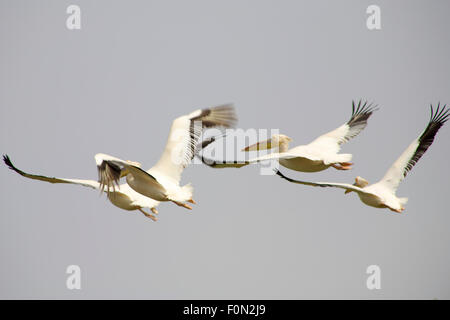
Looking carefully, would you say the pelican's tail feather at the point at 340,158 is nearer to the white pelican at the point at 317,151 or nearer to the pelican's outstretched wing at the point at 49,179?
the white pelican at the point at 317,151

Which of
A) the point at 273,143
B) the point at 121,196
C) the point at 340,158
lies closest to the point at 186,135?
the point at 121,196

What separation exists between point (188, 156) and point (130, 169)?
4.16ft

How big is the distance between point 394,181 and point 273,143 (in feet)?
7.30

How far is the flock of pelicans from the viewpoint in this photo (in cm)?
1176

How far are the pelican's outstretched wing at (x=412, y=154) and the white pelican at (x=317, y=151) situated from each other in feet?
2.20

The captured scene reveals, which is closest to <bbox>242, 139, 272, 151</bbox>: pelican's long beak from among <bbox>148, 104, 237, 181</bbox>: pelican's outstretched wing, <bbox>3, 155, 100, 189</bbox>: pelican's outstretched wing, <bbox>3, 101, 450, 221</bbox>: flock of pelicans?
<bbox>3, 101, 450, 221</bbox>: flock of pelicans

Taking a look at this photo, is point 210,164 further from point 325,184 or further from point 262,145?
point 262,145

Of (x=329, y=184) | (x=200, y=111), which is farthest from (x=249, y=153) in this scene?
(x=329, y=184)

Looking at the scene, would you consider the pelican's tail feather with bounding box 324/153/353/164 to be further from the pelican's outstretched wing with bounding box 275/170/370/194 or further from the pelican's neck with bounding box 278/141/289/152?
the pelican's neck with bounding box 278/141/289/152

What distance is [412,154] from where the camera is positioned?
13.2 metres

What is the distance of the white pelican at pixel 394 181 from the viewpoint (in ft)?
40.8

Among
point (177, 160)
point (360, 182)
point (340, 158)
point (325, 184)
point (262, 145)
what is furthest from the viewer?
point (262, 145)

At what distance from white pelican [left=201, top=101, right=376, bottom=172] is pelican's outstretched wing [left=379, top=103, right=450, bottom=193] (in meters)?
0.67

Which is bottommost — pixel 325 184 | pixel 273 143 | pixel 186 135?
pixel 325 184
